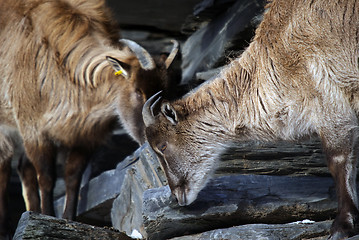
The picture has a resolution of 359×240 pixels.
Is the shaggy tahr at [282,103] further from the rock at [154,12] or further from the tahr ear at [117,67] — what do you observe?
the rock at [154,12]

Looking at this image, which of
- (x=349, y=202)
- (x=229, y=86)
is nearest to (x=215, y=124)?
(x=229, y=86)

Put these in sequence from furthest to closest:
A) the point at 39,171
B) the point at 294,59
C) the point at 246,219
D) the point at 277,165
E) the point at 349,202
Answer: the point at 39,171
the point at 277,165
the point at 246,219
the point at 294,59
the point at 349,202

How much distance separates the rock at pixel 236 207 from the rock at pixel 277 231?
267 millimetres

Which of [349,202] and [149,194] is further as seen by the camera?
[149,194]

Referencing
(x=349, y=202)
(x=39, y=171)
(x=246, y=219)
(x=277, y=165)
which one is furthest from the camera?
(x=39, y=171)

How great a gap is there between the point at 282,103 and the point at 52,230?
2.12 meters

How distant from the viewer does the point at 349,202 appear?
438 centimetres

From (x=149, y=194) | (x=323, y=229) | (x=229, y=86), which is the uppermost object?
(x=229, y=86)

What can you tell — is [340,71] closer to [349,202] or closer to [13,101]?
[349,202]

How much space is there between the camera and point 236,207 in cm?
509

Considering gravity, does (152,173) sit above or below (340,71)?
below

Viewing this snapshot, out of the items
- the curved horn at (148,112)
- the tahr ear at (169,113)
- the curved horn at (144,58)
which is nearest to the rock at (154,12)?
the curved horn at (144,58)

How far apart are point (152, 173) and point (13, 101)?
2.19 meters

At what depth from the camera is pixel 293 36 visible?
15.8 ft
